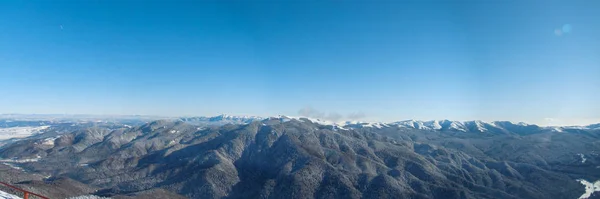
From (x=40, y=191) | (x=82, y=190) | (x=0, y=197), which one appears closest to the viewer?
(x=0, y=197)

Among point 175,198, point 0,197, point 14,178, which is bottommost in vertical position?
Answer: point 175,198

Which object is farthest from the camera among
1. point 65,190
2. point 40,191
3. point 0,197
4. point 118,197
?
point 65,190

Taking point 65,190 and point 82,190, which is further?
point 82,190

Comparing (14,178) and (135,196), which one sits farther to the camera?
(14,178)

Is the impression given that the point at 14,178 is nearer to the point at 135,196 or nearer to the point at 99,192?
the point at 99,192

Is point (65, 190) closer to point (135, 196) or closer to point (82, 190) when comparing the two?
point (82, 190)

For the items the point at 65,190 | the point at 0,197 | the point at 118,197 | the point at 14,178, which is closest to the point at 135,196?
the point at 118,197

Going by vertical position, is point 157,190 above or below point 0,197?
below

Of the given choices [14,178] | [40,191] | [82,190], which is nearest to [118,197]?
[40,191]

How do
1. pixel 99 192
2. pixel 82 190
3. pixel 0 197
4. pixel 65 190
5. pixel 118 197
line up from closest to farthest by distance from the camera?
pixel 0 197 → pixel 118 197 → pixel 65 190 → pixel 82 190 → pixel 99 192
